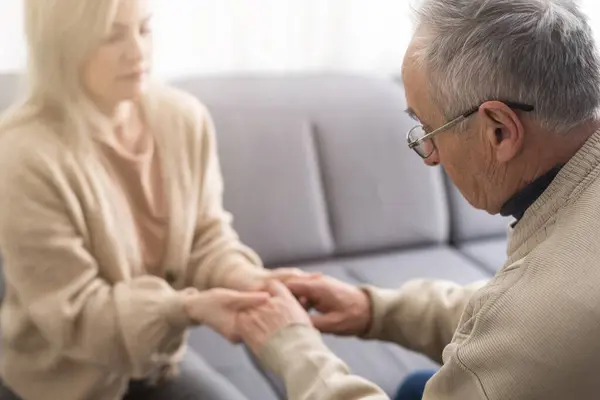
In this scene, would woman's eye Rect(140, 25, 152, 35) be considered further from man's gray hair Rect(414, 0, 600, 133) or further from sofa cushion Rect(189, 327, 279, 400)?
sofa cushion Rect(189, 327, 279, 400)

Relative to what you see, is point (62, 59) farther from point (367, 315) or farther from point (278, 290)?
point (367, 315)

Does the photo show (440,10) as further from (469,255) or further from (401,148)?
(469,255)

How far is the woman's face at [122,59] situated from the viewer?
1.21 m

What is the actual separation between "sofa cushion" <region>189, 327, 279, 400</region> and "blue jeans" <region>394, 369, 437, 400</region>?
0.31m

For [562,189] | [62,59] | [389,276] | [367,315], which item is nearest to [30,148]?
[62,59]

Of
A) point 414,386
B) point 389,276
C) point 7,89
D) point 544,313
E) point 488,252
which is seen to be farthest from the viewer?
point 488,252

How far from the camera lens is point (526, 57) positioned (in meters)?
0.87

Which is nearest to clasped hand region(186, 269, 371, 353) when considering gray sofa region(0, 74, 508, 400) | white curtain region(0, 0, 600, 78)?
gray sofa region(0, 74, 508, 400)

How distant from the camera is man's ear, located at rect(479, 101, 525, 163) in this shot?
2.93 feet

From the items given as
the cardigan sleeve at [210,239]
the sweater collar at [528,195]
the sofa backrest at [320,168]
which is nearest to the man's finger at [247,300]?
the cardigan sleeve at [210,239]

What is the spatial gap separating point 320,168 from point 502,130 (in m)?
1.16

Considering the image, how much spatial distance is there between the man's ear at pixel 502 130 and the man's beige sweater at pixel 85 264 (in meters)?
0.64

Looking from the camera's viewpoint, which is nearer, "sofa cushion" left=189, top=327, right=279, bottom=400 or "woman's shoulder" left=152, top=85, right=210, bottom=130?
"woman's shoulder" left=152, top=85, right=210, bottom=130

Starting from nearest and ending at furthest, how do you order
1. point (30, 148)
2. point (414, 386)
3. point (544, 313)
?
point (544, 313) → point (30, 148) → point (414, 386)
